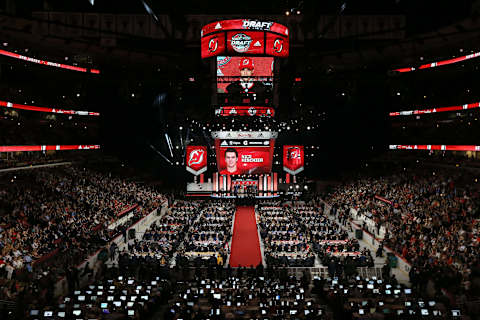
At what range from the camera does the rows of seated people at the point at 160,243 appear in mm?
16812

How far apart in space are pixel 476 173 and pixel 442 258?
12.0 m

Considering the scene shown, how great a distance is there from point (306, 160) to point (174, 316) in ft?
112

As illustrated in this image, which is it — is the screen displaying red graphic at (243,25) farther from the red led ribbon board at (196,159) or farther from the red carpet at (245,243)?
the red led ribbon board at (196,159)

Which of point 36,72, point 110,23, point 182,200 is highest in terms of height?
point 110,23

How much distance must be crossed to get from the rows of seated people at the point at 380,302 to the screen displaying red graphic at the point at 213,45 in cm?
1173

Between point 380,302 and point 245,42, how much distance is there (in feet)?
41.6

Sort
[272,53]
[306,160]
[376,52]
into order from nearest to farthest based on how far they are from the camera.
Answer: [272,53] → [376,52] → [306,160]

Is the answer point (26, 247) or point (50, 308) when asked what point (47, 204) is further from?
point (50, 308)

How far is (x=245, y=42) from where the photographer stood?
1758 centimetres

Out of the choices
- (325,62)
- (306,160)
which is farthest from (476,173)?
(306,160)

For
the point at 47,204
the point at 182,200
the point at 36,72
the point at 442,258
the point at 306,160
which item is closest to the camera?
the point at 442,258

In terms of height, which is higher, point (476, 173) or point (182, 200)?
point (476, 173)

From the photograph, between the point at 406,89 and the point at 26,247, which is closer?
the point at 26,247

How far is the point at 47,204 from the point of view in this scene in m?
21.4
